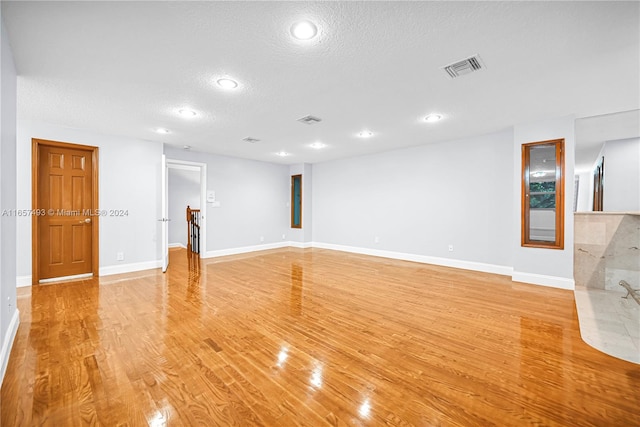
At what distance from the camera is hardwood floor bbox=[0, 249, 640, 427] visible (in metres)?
1.56

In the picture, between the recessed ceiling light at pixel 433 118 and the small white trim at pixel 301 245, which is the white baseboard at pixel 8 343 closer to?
the recessed ceiling light at pixel 433 118

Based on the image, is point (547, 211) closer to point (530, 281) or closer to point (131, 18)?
point (530, 281)

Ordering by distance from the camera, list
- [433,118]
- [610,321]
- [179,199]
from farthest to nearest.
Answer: [179,199]
[433,118]
[610,321]

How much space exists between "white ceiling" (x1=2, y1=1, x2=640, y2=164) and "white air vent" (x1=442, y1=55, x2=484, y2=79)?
68 millimetres

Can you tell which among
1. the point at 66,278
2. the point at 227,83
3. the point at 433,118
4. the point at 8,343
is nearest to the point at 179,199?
the point at 66,278

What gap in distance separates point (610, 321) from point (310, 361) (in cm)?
320

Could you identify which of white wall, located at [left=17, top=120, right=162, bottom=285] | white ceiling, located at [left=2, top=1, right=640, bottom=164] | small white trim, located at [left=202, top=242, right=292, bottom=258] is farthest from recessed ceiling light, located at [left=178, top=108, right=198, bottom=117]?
small white trim, located at [left=202, top=242, right=292, bottom=258]

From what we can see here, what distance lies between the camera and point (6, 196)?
2.12 meters

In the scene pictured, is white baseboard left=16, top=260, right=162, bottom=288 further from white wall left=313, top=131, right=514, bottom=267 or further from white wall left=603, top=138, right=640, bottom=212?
white wall left=603, top=138, right=640, bottom=212

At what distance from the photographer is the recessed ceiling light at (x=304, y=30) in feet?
6.38

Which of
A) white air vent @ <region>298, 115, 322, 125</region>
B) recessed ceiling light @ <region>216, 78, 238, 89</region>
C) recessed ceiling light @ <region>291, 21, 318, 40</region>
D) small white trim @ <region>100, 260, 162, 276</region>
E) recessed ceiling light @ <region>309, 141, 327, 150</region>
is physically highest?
recessed ceiling light @ <region>309, 141, 327, 150</region>

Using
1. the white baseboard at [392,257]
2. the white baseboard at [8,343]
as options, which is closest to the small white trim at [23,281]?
the white baseboard at [392,257]

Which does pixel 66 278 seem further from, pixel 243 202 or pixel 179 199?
pixel 179 199

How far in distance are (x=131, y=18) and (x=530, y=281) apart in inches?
221
